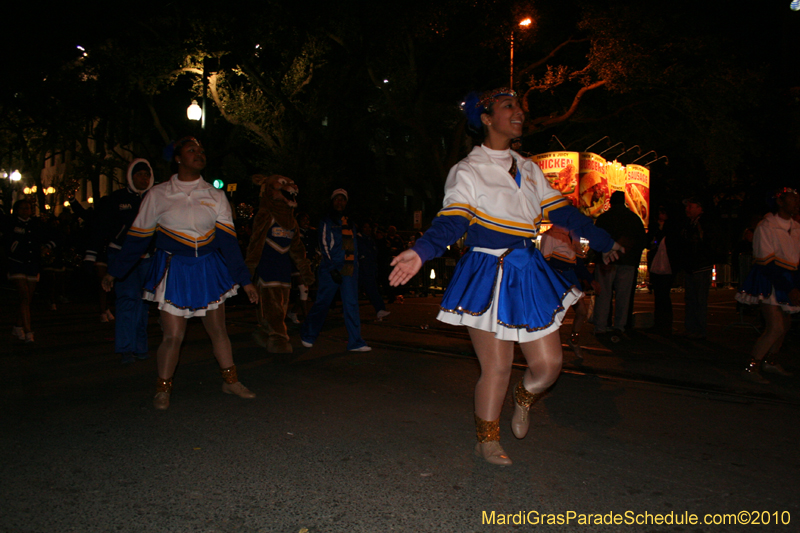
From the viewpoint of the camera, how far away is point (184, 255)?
16.4ft

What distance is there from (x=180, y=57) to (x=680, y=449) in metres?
21.4

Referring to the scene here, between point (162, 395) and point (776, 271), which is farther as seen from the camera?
point (776, 271)

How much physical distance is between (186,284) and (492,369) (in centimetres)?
248

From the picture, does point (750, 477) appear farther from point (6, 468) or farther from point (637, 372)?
point (6, 468)

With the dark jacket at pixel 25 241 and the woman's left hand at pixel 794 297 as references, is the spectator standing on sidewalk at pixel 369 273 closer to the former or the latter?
the dark jacket at pixel 25 241

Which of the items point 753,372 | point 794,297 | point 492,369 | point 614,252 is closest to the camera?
point 492,369

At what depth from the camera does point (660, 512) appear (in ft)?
10.3

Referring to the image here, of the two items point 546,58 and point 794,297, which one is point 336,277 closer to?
point 794,297

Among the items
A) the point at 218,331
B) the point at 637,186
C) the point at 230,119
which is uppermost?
the point at 230,119

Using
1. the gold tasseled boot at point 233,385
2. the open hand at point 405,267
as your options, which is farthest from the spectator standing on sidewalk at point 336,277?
the open hand at point 405,267

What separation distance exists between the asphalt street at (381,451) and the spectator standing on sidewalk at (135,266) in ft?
1.00

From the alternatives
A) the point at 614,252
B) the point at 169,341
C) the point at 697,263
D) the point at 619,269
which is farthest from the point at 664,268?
the point at 169,341

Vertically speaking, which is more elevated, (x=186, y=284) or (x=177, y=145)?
(x=177, y=145)

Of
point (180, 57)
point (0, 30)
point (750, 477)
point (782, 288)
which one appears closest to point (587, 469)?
point (750, 477)
